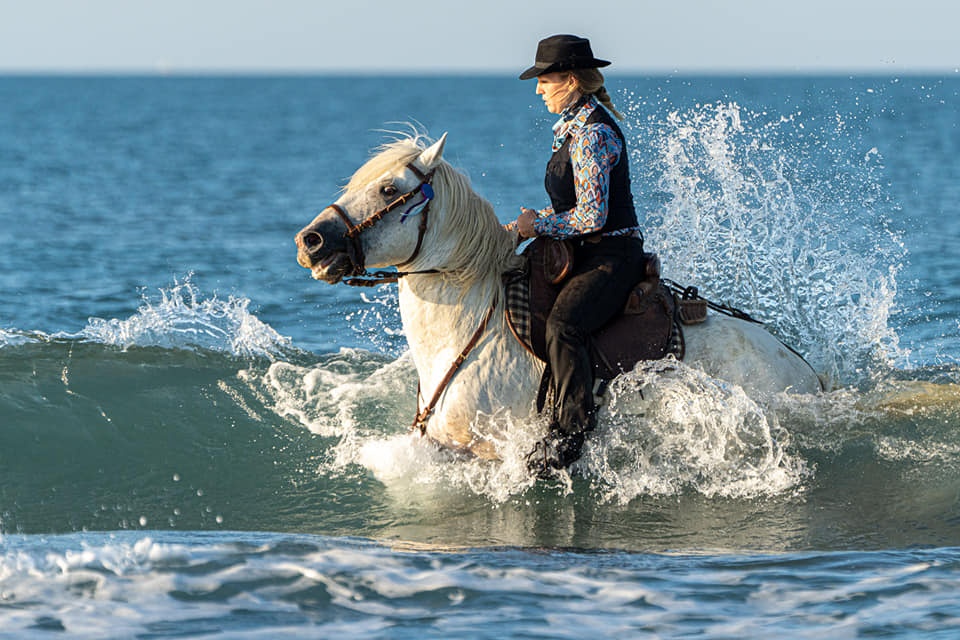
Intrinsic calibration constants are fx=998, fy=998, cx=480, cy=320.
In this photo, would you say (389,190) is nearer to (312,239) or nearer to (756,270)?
(312,239)

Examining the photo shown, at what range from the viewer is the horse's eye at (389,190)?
17.4 feet

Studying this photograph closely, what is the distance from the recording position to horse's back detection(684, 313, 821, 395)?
586 cm

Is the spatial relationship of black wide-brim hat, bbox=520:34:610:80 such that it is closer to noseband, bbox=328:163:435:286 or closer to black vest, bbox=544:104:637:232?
black vest, bbox=544:104:637:232

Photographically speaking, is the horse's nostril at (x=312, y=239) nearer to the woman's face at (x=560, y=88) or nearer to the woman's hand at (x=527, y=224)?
the woman's hand at (x=527, y=224)

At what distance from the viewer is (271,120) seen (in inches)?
2906

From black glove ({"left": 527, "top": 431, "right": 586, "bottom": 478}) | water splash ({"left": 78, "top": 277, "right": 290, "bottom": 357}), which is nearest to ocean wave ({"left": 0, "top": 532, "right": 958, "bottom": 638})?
black glove ({"left": 527, "top": 431, "right": 586, "bottom": 478})

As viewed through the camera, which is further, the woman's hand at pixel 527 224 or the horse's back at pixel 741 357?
the horse's back at pixel 741 357

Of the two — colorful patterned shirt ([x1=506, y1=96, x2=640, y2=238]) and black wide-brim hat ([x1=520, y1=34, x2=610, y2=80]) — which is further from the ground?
black wide-brim hat ([x1=520, y1=34, x2=610, y2=80])

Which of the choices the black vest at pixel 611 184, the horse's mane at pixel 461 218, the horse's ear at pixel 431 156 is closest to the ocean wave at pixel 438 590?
the horse's mane at pixel 461 218

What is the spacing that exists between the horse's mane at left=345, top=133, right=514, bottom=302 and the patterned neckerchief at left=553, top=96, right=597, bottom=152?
0.55 m

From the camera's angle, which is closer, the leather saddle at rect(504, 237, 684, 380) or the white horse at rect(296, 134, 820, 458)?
the white horse at rect(296, 134, 820, 458)

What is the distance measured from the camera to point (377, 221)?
5.25m

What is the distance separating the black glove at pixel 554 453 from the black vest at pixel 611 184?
1.19m

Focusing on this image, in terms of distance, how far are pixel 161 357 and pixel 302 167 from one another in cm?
2882
